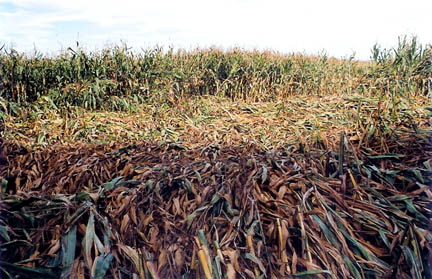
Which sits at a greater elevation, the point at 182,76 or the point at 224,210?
the point at 182,76

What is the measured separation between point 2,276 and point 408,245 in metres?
0.89

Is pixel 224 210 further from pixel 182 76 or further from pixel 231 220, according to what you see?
pixel 182 76

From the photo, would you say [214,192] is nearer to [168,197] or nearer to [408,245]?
[168,197]

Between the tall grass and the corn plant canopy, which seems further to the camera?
the tall grass

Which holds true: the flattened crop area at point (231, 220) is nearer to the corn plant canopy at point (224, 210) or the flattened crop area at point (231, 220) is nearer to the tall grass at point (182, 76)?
the corn plant canopy at point (224, 210)

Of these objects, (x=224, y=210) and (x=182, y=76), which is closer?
(x=224, y=210)

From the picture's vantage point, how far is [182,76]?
4336mm

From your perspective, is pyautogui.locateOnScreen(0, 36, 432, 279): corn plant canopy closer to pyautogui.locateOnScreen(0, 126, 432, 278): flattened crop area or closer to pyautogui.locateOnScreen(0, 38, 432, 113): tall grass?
pyautogui.locateOnScreen(0, 126, 432, 278): flattened crop area

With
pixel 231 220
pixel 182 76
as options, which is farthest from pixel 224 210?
pixel 182 76

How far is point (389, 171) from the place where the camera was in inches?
44.1

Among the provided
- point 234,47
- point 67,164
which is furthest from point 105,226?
point 234,47

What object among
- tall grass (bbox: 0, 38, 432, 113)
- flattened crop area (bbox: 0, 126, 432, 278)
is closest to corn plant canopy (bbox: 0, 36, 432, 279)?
flattened crop area (bbox: 0, 126, 432, 278)

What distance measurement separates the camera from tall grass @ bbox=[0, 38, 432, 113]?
12.3ft

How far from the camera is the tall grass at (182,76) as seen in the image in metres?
3.74
